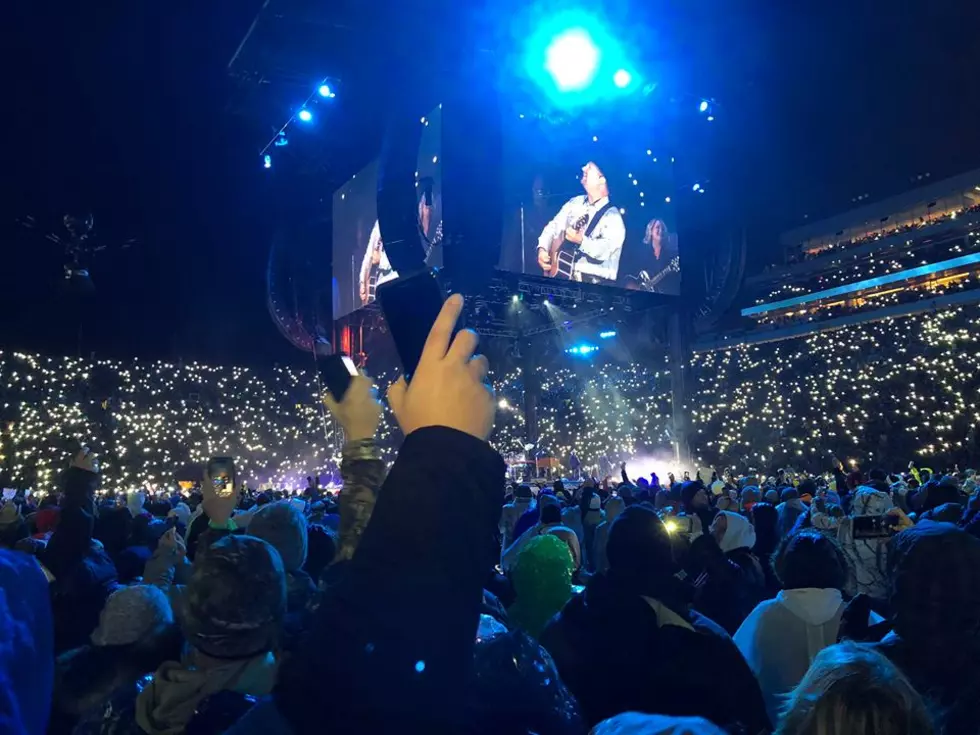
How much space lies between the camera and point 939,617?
1712 mm

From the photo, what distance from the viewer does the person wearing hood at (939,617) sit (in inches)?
64.5

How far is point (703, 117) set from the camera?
51.6ft

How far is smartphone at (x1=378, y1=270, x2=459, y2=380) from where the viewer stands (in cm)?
108

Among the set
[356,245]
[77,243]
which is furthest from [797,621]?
[77,243]

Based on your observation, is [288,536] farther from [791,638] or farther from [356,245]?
[356,245]

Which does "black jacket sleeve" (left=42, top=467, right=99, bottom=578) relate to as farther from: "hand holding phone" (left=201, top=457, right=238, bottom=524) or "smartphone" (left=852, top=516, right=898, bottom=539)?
"smartphone" (left=852, top=516, right=898, bottom=539)

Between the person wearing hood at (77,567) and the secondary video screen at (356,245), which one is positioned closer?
the person wearing hood at (77,567)

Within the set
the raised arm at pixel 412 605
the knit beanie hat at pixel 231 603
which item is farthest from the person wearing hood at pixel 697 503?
the raised arm at pixel 412 605

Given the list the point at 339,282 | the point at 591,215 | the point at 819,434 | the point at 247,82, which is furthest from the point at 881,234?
the point at 247,82

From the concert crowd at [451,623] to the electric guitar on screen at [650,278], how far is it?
1101 cm

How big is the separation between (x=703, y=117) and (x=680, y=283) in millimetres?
4170

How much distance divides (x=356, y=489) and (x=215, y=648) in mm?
581

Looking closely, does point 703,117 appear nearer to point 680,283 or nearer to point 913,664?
point 680,283

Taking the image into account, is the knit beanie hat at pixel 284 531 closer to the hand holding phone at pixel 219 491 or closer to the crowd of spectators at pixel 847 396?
the hand holding phone at pixel 219 491
